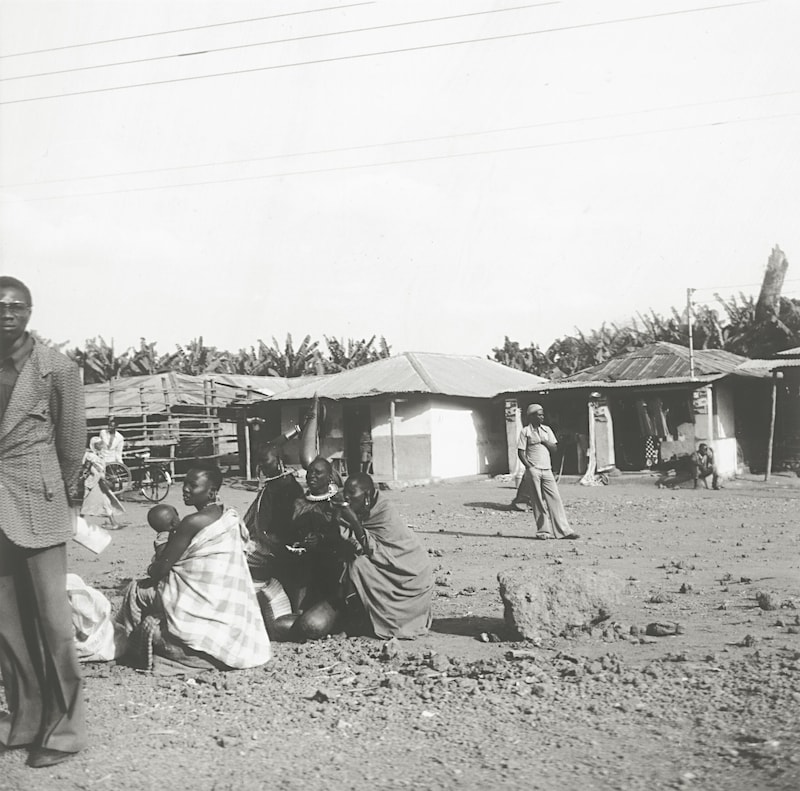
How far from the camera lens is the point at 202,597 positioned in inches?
202

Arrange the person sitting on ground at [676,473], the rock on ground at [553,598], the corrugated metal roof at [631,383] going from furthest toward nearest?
the corrugated metal roof at [631,383] → the person sitting on ground at [676,473] → the rock on ground at [553,598]

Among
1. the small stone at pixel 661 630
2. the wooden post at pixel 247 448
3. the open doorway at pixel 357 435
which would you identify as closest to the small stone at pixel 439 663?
the small stone at pixel 661 630

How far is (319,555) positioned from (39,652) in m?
2.47

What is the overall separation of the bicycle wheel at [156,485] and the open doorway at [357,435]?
18.8 ft

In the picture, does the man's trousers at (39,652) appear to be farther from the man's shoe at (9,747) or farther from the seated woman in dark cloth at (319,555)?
the seated woman in dark cloth at (319,555)

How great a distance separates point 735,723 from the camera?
160 inches

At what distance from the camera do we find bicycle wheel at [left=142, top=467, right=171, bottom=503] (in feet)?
67.2

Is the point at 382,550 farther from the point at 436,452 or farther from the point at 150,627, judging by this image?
the point at 436,452

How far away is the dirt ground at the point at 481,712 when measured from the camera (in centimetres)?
358

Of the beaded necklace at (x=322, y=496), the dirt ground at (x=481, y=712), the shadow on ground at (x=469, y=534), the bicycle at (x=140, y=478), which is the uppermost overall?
the beaded necklace at (x=322, y=496)

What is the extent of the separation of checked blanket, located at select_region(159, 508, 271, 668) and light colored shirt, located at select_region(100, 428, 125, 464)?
13.6m

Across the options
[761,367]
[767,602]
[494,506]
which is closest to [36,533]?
[767,602]

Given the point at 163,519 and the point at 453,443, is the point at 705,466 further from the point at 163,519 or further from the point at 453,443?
the point at 163,519

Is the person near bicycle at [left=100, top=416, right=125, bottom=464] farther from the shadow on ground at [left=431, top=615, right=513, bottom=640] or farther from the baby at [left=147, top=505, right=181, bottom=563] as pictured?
the shadow on ground at [left=431, top=615, right=513, bottom=640]
